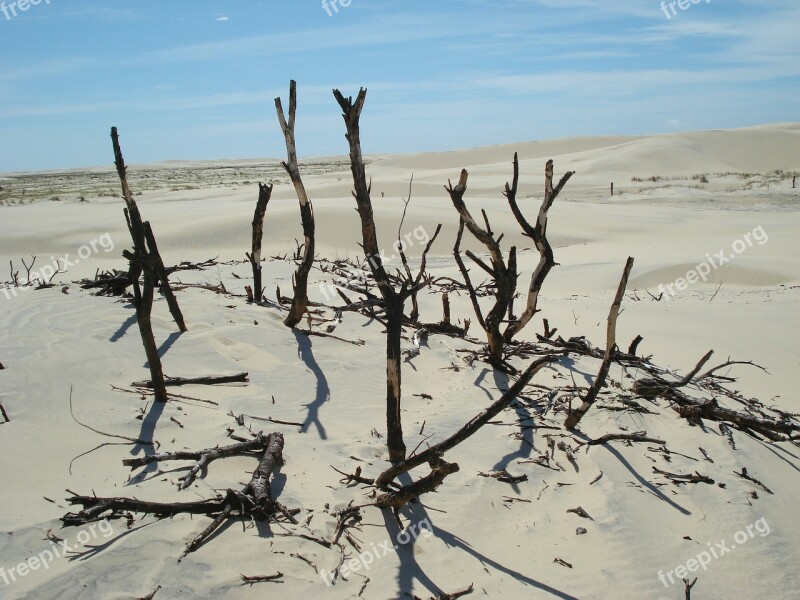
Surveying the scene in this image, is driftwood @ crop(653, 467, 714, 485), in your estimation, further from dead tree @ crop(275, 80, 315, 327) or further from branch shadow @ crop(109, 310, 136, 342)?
branch shadow @ crop(109, 310, 136, 342)

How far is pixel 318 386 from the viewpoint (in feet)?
17.2

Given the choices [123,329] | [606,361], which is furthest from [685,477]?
[123,329]

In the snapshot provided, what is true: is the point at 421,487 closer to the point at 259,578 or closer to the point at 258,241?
the point at 259,578

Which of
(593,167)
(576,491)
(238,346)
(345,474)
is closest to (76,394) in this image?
(238,346)

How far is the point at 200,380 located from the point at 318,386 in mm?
966

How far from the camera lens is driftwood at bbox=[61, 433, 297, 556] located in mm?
2930

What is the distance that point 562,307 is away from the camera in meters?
9.98

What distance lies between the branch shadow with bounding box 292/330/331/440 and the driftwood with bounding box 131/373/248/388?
0.62 meters

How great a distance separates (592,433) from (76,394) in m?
3.73

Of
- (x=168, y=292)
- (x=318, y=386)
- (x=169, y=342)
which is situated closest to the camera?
(x=318, y=386)

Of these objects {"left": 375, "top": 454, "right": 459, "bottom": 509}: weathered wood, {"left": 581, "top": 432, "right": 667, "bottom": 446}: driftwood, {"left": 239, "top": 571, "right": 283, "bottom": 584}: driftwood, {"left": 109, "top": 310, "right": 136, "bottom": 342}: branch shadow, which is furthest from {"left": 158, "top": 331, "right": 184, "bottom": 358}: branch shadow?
{"left": 581, "top": 432, "right": 667, "bottom": 446}: driftwood

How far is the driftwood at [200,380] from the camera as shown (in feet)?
15.2

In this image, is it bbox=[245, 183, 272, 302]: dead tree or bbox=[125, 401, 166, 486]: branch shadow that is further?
bbox=[245, 183, 272, 302]: dead tree

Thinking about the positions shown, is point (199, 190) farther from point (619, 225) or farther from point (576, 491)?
point (576, 491)
